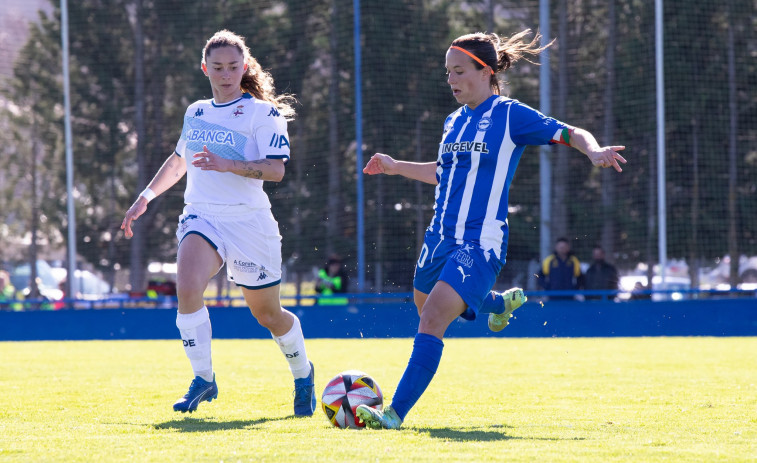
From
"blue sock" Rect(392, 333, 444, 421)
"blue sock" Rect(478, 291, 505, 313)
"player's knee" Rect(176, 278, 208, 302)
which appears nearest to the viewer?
"blue sock" Rect(392, 333, 444, 421)

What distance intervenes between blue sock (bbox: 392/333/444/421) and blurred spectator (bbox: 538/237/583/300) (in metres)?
11.3

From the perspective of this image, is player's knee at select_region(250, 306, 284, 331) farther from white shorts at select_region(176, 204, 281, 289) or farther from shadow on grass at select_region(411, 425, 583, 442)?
shadow on grass at select_region(411, 425, 583, 442)

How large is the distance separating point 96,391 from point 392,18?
52.6 ft

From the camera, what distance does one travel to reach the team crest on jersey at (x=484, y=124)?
4559 mm

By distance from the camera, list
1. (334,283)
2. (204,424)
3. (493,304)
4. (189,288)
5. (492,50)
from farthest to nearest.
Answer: (334,283), (493,304), (189,288), (492,50), (204,424)

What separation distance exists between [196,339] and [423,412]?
116 cm

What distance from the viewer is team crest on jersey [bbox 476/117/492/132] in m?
4.56

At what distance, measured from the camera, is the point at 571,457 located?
338cm

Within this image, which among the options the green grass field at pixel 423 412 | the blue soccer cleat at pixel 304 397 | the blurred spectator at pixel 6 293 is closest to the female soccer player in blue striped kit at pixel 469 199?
the green grass field at pixel 423 412

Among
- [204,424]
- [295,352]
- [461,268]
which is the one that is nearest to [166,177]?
[295,352]

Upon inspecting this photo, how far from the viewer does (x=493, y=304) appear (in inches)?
210

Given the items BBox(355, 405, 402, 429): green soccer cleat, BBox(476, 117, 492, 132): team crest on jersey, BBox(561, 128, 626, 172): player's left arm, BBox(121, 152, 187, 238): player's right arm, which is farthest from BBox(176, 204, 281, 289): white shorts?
BBox(561, 128, 626, 172): player's left arm

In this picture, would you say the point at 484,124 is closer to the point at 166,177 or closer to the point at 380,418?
the point at 380,418

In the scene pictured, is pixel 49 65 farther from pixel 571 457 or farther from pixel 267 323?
pixel 571 457
